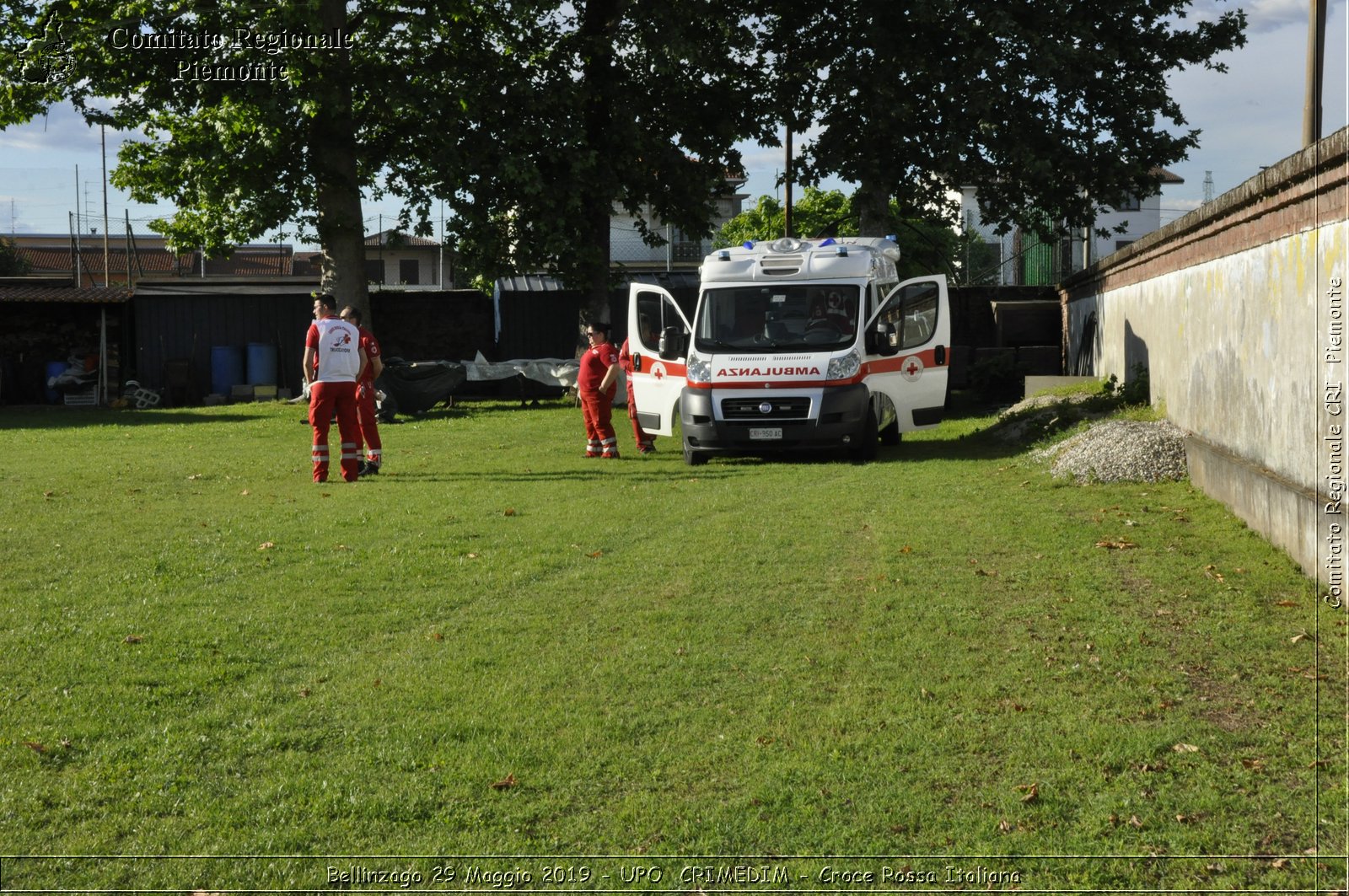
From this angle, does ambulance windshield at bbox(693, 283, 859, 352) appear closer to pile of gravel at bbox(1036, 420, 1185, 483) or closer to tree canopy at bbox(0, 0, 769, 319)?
pile of gravel at bbox(1036, 420, 1185, 483)

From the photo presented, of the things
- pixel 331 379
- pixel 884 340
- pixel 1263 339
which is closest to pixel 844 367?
pixel 884 340

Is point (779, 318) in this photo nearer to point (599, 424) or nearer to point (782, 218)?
point (599, 424)

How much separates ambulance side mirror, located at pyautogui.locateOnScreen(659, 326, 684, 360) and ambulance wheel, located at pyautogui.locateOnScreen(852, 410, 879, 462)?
2628 mm

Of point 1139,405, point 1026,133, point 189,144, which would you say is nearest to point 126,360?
point 189,144

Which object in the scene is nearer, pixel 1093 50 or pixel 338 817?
pixel 338 817

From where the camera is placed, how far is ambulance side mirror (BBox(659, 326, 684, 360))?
17922 millimetres

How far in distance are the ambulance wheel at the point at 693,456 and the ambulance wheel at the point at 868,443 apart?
6.31 ft

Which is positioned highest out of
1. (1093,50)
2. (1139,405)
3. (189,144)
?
(1093,50)

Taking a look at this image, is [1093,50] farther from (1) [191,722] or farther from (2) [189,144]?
(1) [191,722]

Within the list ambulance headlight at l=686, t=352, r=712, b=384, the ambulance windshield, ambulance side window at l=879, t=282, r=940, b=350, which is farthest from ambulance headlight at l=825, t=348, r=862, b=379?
ambulance headlight at l=686, t=352, r=712, b=384

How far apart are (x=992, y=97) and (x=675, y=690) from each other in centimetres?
2341

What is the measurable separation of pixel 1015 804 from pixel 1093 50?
26180 mm

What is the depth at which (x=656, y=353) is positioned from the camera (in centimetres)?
1841

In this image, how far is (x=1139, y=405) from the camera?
16.8 metres
